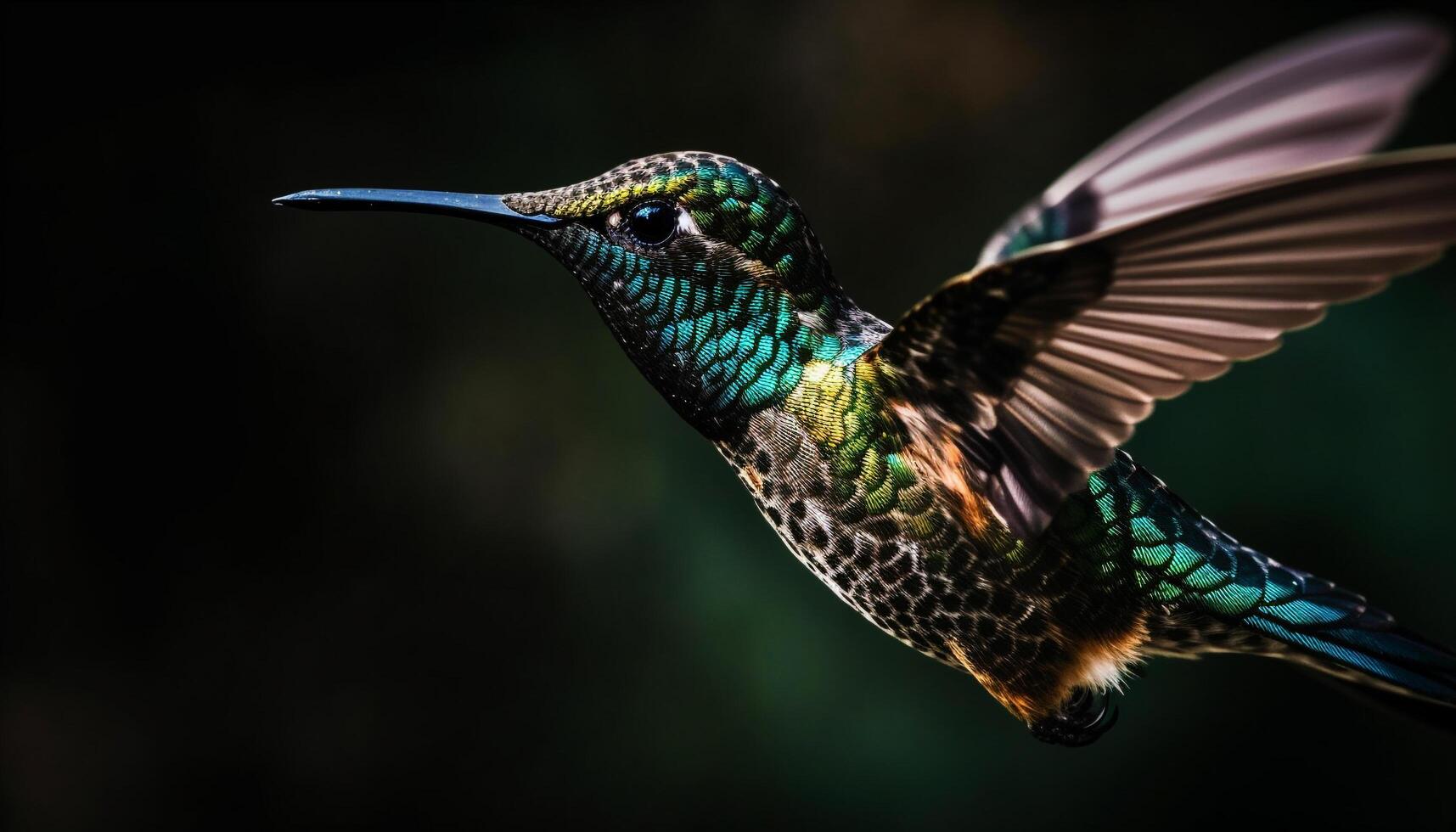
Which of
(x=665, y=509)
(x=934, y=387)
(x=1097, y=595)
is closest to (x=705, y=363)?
(x=934, y=387)

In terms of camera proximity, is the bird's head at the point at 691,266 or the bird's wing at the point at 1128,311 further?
the bird's head at the point at 691,266

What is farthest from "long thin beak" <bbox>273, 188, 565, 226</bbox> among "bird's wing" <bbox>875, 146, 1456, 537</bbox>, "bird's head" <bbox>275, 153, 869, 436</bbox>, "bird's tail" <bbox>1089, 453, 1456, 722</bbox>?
"bird's tail" <bbox>1089, 453, 1456, 722</bbox>

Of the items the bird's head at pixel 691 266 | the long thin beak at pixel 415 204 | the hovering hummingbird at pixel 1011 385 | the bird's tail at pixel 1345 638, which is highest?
the long thin beak at pixel 415 204

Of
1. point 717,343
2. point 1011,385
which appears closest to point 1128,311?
point 1011,385

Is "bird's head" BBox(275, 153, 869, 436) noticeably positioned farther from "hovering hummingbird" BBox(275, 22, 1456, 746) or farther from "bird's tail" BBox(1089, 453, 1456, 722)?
"bird's tail" BBox(1089, 453, 1456, 722)

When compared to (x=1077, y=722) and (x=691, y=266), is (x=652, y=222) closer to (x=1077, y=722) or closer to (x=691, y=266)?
(x=691, y=266)

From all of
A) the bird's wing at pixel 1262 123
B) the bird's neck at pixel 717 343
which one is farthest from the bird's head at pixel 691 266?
the bird's wing at pixel 1262 123

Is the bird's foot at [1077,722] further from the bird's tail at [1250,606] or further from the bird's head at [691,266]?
the bird's head at [691,266]

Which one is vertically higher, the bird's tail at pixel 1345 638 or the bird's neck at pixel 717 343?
the bird's neck at pixel 717 343
